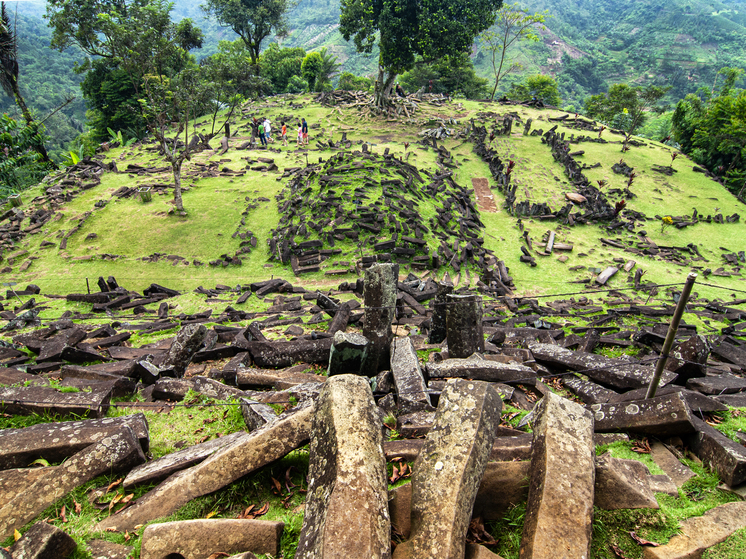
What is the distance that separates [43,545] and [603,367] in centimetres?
625

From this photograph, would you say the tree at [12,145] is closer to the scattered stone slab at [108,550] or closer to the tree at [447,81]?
the scattered stone slab at [108,550]

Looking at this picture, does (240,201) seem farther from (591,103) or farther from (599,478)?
(591,103)

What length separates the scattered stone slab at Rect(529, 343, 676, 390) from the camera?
5141mm

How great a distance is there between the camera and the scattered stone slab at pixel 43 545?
243 centimetres

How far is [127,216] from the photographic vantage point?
16.1m

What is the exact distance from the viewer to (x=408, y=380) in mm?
4867

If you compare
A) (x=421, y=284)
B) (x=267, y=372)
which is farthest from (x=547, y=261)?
(x=267, y=372)

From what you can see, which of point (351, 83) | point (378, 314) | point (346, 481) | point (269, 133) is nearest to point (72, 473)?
point (346, 481)

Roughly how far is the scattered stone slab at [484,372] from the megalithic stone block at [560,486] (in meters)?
1.96

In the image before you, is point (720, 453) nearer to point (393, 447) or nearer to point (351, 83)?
point (393, 447)

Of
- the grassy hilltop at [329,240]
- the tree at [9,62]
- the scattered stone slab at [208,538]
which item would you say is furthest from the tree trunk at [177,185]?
the scattered stone slab at [208,538]

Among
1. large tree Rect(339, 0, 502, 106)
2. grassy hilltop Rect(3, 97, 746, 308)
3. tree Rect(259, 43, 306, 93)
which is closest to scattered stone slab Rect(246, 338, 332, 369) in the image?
grassy hilltop Rect(3, 97, 746, 308)

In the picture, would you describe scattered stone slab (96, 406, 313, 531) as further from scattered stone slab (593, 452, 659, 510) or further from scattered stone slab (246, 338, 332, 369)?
scattered stone slab (246, 338, 332, 369)

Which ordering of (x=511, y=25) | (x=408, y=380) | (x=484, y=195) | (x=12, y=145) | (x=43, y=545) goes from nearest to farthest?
1. (x=43, y=545)
2. (x=408, y=380)
3. (x=12, y=145)
4. (x=484, y=195)
5. (x=511, y=25)
